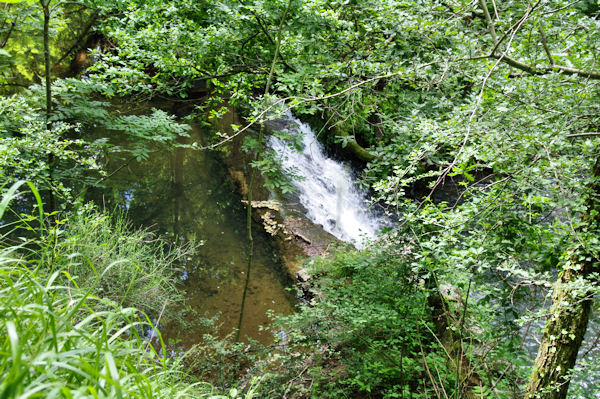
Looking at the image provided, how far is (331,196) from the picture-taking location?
320 inches

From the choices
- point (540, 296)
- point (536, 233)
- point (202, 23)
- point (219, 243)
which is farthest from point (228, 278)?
point (540, 296)

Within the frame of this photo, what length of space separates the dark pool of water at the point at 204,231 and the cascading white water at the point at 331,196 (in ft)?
5.12

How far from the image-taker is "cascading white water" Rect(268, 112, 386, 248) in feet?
24.5

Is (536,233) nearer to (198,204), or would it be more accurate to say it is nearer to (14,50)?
(198,204)

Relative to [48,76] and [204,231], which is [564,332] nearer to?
[48,76]

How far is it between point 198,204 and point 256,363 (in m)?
4.24

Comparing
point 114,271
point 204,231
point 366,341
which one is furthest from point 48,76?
point 366,341

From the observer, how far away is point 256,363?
135 inches

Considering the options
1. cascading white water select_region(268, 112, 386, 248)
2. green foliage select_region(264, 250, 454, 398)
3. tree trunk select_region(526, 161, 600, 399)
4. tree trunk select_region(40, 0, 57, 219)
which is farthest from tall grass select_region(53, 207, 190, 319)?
cascading white water select_region(268, 112, 386, 248)

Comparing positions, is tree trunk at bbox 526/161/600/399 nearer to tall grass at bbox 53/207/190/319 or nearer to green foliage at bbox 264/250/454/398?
green foliage at bbox 264/250/454/398

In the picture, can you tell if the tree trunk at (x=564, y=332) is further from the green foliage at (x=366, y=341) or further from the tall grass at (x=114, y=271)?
the tall grass at (x=114, y=271)

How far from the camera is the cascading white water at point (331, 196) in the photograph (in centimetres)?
746

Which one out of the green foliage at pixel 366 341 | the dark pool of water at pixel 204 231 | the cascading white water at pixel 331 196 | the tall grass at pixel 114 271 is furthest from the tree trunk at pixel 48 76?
the cascading white water at pixel 331 196

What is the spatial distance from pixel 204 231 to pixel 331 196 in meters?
3.21
